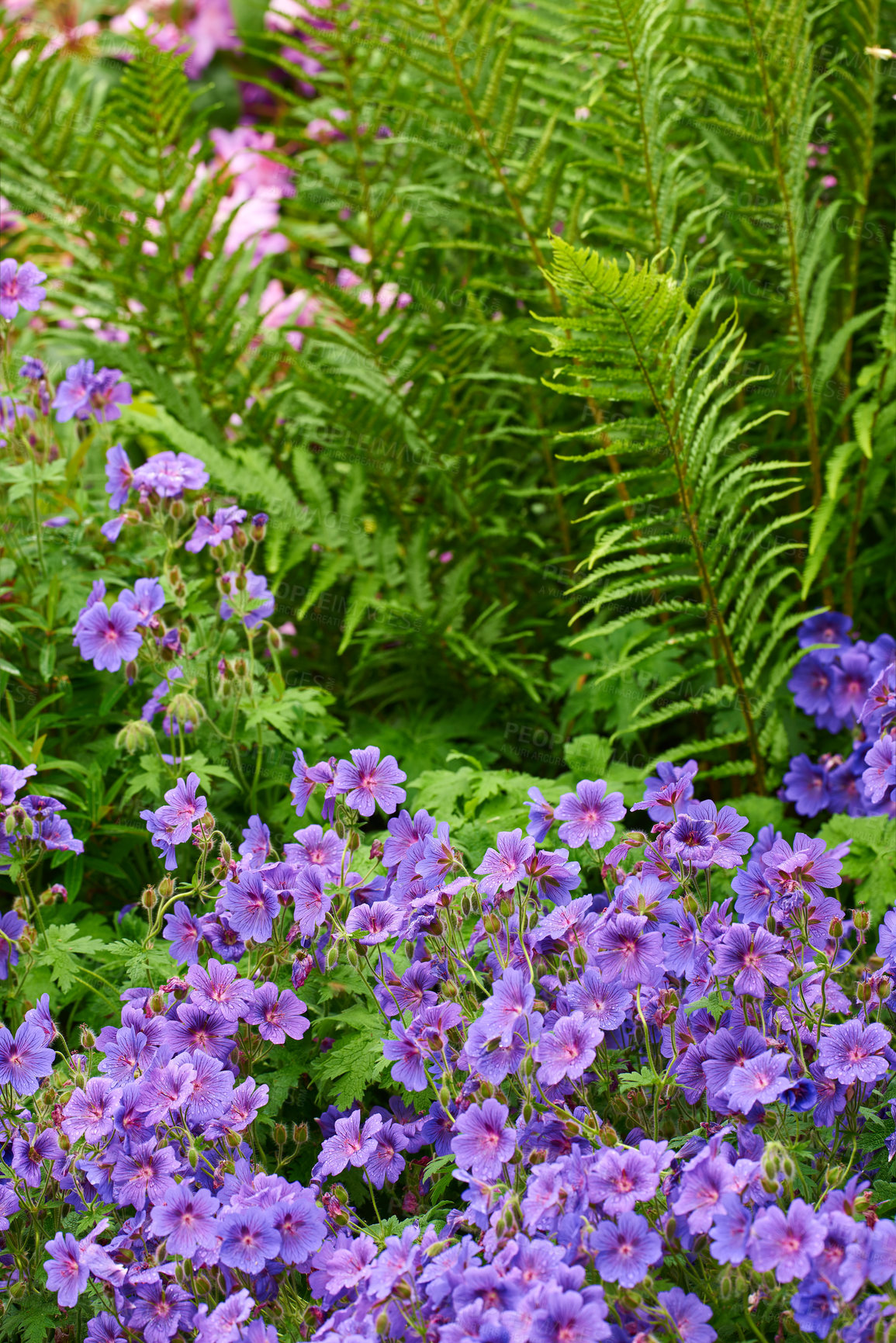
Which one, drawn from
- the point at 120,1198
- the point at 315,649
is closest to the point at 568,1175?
the point at 120,1198

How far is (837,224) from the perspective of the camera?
2873mm

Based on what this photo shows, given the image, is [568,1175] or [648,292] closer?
[568,1175]

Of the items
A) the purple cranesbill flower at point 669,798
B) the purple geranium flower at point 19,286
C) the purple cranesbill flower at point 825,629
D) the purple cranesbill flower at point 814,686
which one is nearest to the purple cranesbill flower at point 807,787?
the purple cranesbill flower at point 814,686

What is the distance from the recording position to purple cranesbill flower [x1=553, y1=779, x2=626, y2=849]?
1565mm

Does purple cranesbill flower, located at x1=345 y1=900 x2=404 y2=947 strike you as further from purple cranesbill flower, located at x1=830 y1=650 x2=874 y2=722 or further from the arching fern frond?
purple cranesbill flower, located at x1=830 y1=650 x2=874 y2=722

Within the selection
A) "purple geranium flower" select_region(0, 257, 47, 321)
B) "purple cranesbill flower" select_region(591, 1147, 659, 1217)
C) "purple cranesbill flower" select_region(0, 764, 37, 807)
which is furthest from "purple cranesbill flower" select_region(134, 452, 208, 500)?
"purple cranesbill flower" select_region(591, 1147, 659, 1217)

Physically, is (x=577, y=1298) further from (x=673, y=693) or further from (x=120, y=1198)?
(x=673, y=693)

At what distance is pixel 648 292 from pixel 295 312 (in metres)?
1.65

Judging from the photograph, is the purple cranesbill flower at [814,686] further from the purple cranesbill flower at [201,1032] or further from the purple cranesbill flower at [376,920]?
the purple cranesbill flower at [201,1032]

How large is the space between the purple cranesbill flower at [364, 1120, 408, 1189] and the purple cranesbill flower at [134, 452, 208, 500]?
3.82ft

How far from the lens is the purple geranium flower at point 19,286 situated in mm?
2295

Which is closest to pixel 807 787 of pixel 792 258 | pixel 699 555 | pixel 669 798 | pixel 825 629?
pixel 825 629

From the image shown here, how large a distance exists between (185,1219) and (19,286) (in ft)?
5.82

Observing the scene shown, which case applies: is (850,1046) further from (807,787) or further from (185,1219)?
(807,787)
